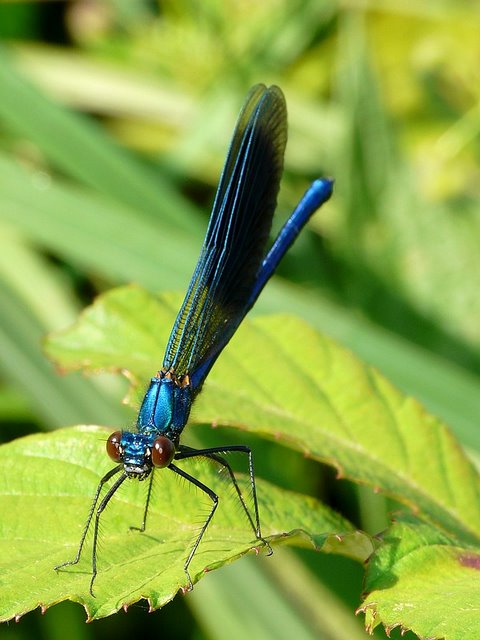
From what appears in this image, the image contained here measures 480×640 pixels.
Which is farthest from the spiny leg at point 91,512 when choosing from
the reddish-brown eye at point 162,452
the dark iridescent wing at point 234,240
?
the dark iridescent wing at point 234,240

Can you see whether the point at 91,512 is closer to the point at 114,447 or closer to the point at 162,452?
the point at 114,447

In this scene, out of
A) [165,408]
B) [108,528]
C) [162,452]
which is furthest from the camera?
[165,408]

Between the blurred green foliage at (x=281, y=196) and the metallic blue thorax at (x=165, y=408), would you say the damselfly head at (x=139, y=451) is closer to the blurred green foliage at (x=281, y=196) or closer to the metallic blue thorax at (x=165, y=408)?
the metallic blue thorax at (x=165, y=408)

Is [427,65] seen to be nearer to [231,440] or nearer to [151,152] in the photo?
[151,152]

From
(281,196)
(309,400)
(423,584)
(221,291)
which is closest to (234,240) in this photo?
(221,291)

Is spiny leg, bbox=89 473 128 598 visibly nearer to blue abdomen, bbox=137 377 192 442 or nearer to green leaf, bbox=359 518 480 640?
blue abdomen, bbox=137 377 192 442

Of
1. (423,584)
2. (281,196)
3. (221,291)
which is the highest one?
(281,196)
